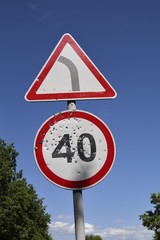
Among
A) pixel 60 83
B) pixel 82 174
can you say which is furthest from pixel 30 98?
pixel 82 174

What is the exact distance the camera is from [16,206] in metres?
37.6

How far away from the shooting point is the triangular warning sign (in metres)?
3.52

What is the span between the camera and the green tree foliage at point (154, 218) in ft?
140

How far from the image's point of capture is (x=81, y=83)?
3.56 m

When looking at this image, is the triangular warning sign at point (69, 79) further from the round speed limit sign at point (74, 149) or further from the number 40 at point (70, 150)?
the number 40 at point (70, 150)

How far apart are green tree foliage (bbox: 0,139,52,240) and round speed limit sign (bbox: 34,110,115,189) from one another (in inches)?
1397

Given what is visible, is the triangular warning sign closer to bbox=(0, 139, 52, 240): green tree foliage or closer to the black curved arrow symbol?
the black curved arrow symbol

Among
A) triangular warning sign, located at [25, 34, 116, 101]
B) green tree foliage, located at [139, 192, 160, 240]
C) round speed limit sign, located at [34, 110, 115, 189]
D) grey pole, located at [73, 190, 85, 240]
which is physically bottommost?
grey pole, located at [73, 190, 85, 240]

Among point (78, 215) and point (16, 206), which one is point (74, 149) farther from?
point (16, 206)

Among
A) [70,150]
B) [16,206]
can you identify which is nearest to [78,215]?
[70,150]

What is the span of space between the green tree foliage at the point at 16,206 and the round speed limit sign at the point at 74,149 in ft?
116

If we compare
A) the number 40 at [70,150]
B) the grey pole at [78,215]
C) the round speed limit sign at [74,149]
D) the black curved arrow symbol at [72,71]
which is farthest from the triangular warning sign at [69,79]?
the grey pole at [78,215]

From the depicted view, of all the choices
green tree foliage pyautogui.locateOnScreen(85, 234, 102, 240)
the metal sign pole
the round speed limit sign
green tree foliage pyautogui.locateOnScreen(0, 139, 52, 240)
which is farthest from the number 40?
green tree foliage pyautogui.locateOnScreen(85, 234, 102, 240)

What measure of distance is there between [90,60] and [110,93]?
1.22ft
